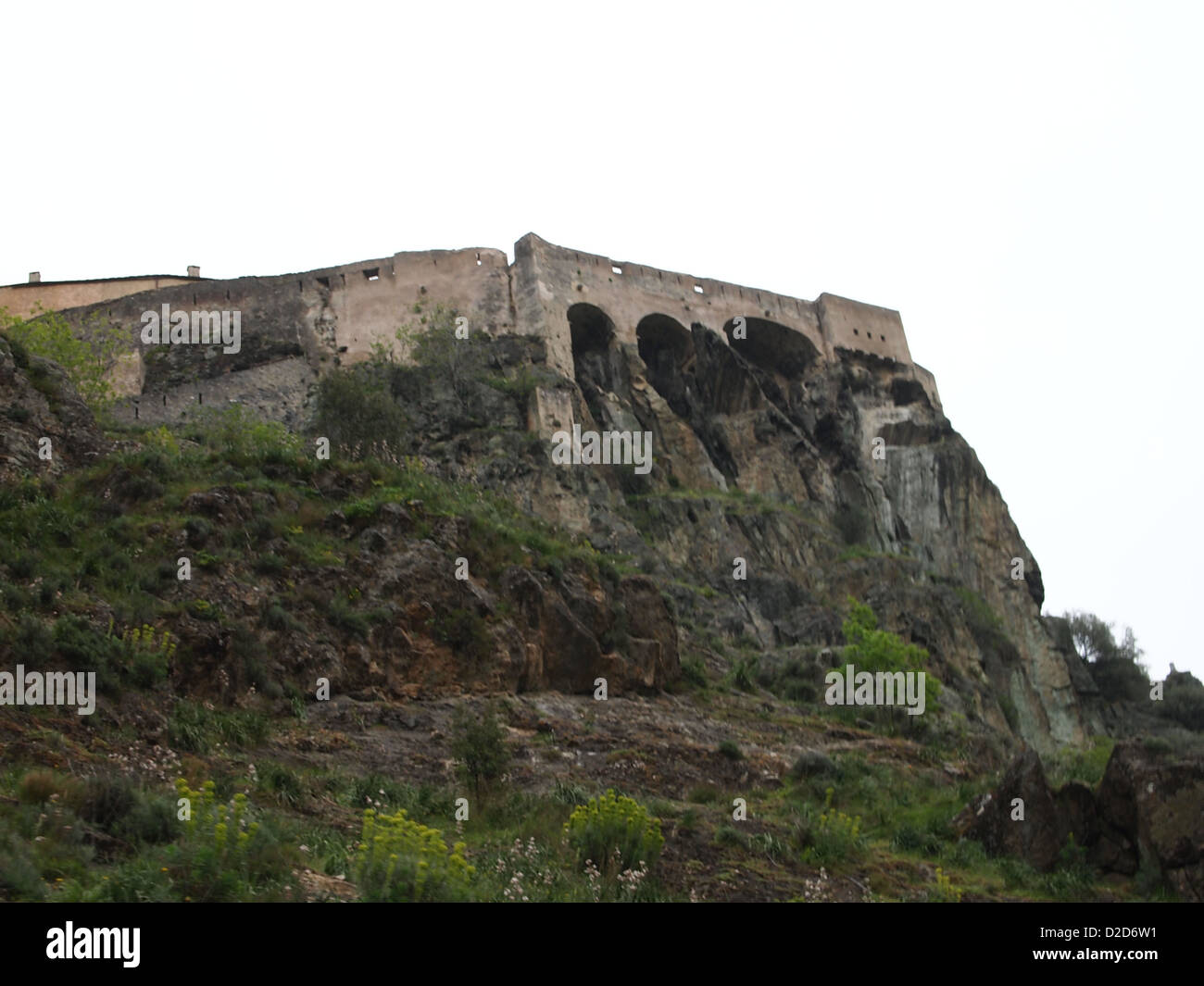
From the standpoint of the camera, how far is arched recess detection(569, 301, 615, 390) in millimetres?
41375

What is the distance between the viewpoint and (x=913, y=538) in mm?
43219

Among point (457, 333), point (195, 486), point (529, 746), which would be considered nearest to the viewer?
point (529, 746)

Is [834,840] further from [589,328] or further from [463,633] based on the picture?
[589,328]

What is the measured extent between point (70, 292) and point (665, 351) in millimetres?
17883

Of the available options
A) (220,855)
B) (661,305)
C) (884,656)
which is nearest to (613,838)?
(220,855)

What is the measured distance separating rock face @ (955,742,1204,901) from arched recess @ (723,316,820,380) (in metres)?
31.4

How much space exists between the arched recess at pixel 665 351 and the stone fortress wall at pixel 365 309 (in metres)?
0.09

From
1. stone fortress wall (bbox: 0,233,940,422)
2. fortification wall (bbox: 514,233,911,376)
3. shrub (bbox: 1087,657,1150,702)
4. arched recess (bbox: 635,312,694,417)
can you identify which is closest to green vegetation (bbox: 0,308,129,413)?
stone fortress wall (bbox: 0,233,940,422)

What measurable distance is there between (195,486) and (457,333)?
20.1 meters

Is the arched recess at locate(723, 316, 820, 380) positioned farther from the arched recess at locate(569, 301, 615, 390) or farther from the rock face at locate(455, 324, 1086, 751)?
the arched recess at locate(569, 301, 615, 390)
